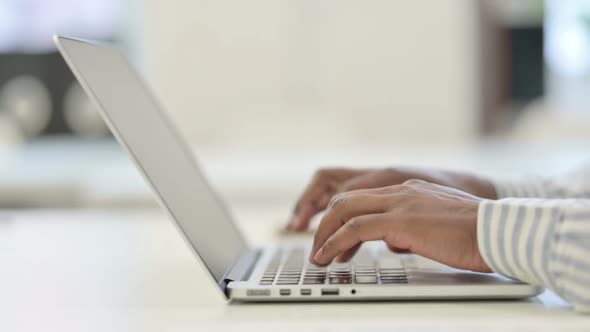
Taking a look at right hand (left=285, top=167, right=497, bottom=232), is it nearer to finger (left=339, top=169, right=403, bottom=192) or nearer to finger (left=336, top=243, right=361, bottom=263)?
finger (left=339, top=169, right=403, bottom=192)

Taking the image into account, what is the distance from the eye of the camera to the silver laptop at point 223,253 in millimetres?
756

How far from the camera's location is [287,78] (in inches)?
158

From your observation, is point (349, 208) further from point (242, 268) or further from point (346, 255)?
point (242, 268)

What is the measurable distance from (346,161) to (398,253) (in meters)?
1.53

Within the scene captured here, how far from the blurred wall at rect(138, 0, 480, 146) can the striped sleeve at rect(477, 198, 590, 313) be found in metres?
3.15

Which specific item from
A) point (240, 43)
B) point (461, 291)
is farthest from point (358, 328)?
point (240, 43)

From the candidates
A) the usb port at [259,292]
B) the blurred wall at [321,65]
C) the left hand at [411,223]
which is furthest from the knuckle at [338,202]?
the blurred wall at [321,65]

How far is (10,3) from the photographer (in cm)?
432

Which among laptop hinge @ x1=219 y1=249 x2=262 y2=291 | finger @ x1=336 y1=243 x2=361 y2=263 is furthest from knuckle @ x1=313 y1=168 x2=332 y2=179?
finger @ x1=336 y1=243 x2=361 y2=263

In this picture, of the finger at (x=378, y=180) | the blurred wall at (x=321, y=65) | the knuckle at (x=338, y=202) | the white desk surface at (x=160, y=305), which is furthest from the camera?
the blurred wall at (x=321, y=65)

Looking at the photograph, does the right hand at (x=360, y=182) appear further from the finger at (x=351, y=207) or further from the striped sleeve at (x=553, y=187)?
the finger at (x=351, y=207)

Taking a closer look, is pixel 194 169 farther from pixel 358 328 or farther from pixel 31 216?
pixel 31 216

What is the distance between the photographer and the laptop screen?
772 millimetres

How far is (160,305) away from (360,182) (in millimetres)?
364
